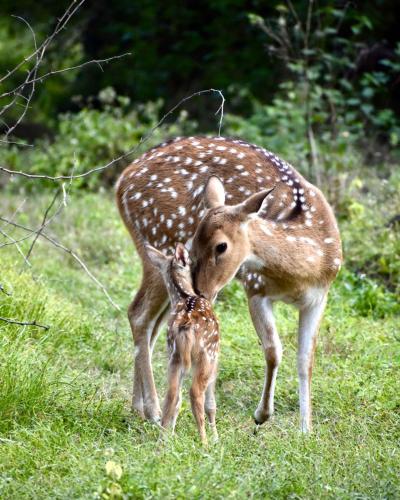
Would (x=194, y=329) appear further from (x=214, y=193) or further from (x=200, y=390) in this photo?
(x=214, y=193)

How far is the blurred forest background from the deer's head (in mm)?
586

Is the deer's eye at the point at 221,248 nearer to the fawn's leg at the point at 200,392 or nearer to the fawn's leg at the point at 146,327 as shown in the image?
the fawn's leg at the point at 146,327

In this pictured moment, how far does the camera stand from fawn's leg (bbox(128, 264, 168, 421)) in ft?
21.2

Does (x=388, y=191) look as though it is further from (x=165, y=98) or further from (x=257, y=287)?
(x=165, y=98)

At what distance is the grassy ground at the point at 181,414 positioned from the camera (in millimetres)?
4590

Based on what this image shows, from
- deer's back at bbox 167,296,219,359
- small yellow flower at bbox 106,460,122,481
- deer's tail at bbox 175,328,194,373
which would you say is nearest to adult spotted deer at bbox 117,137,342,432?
deer's back at bbox 167,296,219,359

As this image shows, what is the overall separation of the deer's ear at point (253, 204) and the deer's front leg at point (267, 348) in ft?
1.97

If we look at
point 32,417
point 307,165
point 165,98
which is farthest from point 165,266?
point 165,98

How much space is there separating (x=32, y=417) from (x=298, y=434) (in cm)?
143

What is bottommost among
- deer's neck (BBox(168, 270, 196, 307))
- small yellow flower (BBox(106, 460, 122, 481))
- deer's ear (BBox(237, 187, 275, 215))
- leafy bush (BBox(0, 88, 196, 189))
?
leafy bush (BBox(0, 88, 196, 189))

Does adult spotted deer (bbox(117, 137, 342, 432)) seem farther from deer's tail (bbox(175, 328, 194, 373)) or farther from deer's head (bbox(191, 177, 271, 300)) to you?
deer's tail (bbox(175, 328, 194, 373))

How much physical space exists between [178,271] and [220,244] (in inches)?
14.1

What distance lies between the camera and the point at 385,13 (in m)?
14.9

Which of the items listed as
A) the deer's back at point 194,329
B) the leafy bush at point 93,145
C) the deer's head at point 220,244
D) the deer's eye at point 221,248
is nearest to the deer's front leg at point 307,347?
the deer's head at point 220,244
